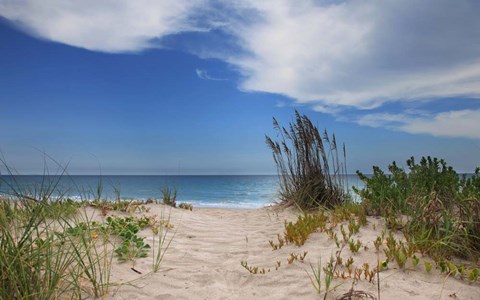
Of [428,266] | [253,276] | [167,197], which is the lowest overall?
[253,276]

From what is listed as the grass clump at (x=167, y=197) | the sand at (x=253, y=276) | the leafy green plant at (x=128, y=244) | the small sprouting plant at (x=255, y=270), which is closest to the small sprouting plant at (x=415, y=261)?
the sand at (x=253, y=276)

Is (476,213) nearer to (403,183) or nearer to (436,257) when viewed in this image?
(436,257)

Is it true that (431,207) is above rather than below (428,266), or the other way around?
above

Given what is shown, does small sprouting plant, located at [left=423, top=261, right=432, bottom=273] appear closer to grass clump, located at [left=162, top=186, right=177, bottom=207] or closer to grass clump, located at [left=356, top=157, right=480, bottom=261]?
grass clump, located at [left=356, top=157, right=480, bottom=261]

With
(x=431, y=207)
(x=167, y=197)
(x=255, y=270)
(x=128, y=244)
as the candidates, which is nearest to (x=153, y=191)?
(x=167, y=197)

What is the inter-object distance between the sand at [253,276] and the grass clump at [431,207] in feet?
1.34

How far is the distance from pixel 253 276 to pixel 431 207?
2314mm

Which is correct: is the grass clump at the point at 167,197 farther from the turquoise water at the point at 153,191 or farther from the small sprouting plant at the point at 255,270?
the small sprouting plant at the point at 255,270

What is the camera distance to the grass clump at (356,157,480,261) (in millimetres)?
4152

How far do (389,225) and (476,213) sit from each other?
3.82ft

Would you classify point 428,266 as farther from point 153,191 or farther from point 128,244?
point 153,191

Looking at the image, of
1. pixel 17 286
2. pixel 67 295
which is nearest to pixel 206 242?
pixel 67 295

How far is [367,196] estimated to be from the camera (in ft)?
20.2

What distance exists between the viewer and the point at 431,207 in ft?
14.6
